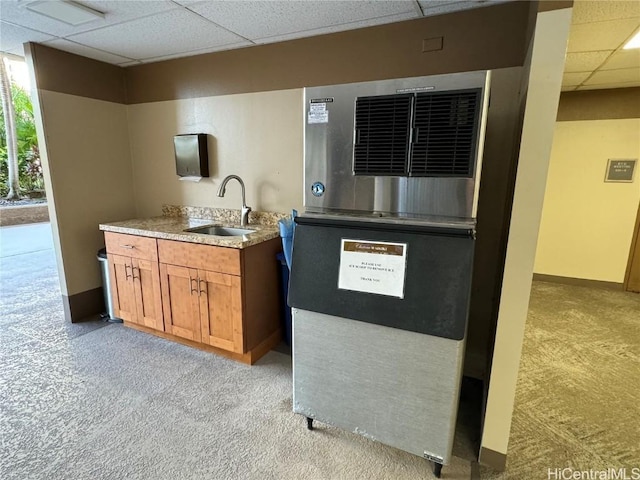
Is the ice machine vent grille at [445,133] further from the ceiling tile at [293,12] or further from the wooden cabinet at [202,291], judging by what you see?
the wooden cabinet at [202,291]

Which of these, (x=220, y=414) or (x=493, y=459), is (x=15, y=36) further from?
(x=493, y=459)

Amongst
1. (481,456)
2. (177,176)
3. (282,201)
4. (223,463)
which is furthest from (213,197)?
(481,456)

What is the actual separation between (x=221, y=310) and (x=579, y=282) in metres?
4.34

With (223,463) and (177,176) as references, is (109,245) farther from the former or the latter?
(223,463)

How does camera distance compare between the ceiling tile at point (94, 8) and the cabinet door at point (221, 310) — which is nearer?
the ceiling tile at point (94, 8)

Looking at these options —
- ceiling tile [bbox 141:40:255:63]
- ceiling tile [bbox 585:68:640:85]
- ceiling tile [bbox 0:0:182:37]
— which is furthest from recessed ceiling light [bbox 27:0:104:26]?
ceiling tile [bbox 585:68:640:85]

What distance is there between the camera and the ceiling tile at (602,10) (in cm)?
187

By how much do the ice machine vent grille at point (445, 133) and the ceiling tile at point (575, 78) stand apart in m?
2.65

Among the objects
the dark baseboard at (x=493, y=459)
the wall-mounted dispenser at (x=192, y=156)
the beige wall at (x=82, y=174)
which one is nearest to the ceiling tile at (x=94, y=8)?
the beige wall at (x=82, y=174)

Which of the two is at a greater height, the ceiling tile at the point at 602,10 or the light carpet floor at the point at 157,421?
the ceiling tile at the point at 602,10

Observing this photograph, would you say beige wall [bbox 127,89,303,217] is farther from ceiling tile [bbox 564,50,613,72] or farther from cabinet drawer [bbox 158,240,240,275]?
ceiling tile [bbox 564,50,613,72]

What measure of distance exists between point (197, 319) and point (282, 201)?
1.11 m

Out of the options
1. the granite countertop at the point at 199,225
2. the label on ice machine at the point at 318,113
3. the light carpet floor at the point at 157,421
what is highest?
the label on ice machine at the point at 318,113

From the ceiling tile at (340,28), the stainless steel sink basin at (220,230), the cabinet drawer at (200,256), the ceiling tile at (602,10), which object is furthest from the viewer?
the stainless steel sink basin at (220,230)
